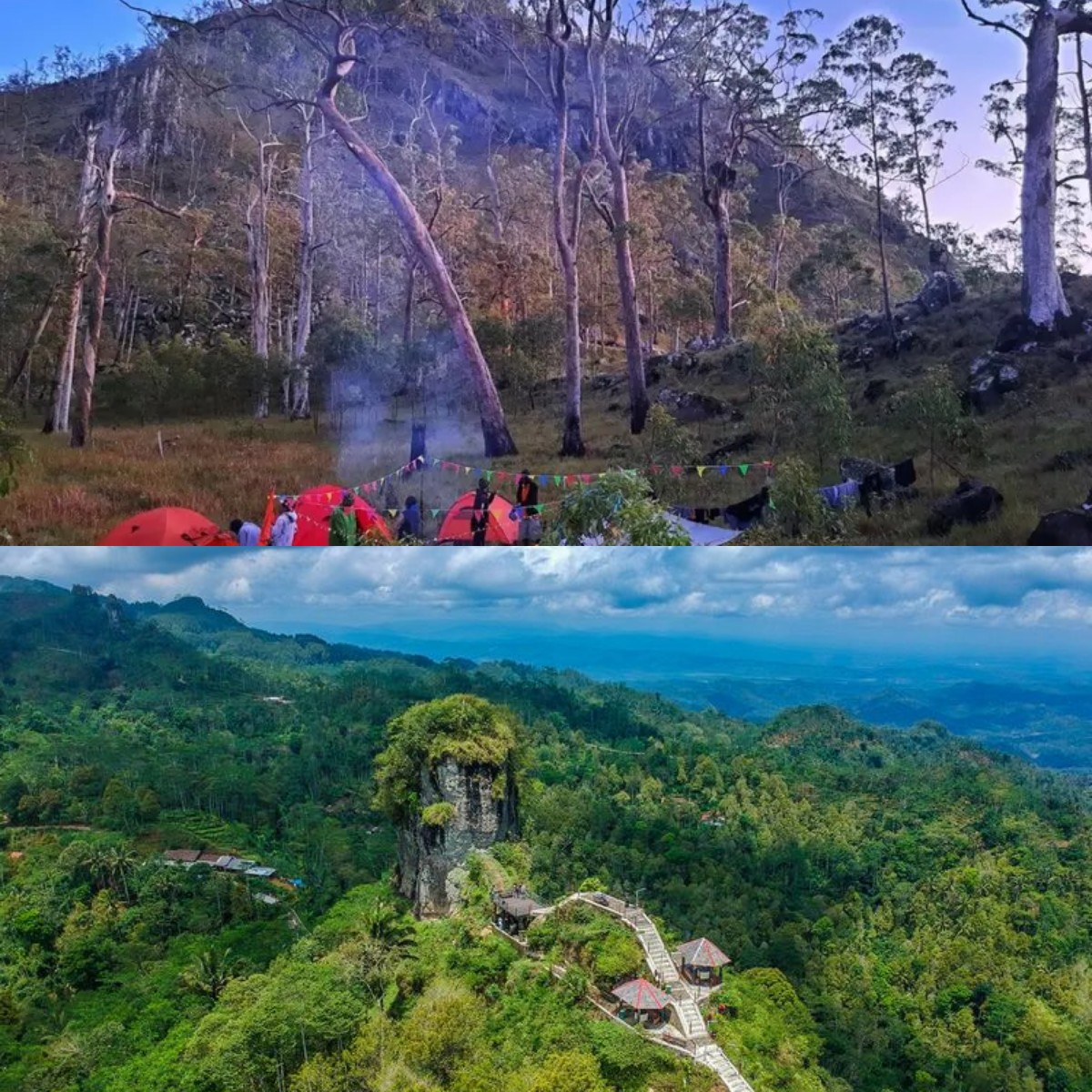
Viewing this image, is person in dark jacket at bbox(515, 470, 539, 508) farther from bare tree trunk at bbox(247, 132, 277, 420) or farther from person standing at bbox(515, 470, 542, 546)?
bare tree trunk at bbox(247, 132, 277, 420)

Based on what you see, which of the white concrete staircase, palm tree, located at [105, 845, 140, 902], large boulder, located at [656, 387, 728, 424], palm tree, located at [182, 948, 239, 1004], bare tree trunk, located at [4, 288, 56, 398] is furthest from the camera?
large boulder, located at [656, 387, 728, 424]

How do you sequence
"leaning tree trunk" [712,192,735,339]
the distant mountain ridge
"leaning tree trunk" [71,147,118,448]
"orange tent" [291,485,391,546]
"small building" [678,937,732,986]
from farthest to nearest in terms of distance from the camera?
"leaning tree trunk" [712,192,735,339] < the distant mountain ridge < "leaning tree trunk" [71,147,118,448] < "orange tent" [291,485,391,546] < "small building" [678,937,732,986]

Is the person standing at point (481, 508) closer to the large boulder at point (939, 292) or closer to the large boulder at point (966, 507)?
the large boulder at point (966, 507)

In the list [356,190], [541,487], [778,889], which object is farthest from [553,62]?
[778,889]

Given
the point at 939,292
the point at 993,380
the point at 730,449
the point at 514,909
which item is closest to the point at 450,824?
the point at 514,909

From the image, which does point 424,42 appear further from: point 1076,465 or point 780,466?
point 1076,465

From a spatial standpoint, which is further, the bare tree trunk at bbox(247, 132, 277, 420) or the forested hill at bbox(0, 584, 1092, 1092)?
the bare tree trunk at bbox(247, 132, 277, 420)

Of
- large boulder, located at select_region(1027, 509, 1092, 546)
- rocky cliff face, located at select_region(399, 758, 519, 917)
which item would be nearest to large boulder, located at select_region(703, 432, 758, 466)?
large boulder, located at select_region(1027, 509, 1092, 546)
